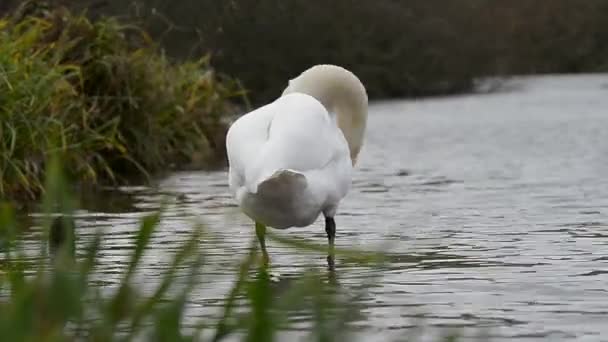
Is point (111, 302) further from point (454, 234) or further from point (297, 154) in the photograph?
point (454, 234)

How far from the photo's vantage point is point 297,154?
271 inches

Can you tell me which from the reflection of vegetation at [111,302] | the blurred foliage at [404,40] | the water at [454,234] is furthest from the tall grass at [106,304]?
the blurred foliage at [404,40]

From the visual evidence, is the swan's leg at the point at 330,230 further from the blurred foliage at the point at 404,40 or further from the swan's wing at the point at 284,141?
the blurred foliage at the point at 404,40

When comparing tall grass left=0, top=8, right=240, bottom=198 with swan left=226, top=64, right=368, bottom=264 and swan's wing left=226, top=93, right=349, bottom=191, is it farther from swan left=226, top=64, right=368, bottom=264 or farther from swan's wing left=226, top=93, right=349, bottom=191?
swan's wing left=226, top=93, right=349, bottom=191

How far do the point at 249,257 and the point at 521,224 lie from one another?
23.3 feet

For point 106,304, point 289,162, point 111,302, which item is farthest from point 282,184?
point 111,302

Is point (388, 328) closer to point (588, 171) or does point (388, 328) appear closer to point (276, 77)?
point (588, 171)

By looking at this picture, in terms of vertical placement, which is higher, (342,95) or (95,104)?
(342,95)

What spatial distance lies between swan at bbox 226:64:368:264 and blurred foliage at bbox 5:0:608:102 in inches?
705

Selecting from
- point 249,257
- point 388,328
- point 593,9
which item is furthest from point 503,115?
point 593,9

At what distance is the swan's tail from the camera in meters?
6.48

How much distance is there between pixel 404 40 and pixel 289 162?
40.1 meters

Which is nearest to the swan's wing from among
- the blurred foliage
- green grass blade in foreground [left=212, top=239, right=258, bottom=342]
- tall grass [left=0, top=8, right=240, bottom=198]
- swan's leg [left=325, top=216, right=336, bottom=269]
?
swan's leg [left=325, top=216, right=336, bottom=269]

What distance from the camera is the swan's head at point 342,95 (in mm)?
8375
